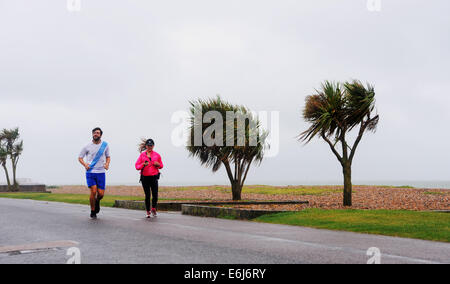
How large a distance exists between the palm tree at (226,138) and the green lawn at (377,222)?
9.50m

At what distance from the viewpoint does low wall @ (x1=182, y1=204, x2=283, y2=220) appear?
1419 cm

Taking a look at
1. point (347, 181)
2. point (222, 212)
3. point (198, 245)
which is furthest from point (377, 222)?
point (347, 181)

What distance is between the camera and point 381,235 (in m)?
9.71

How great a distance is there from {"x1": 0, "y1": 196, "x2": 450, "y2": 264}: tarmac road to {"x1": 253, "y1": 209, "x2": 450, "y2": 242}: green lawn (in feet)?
2.65

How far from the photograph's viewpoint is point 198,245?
24.8ft

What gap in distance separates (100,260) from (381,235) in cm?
576

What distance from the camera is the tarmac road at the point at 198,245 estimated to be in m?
6.37

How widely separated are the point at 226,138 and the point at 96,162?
38.4 feet

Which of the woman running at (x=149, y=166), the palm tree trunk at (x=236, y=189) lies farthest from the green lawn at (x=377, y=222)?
the palm tree trunk at (x=236, y=189)

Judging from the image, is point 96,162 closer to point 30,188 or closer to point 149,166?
point 149,166

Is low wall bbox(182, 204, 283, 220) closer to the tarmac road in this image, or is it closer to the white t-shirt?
the tarmac road

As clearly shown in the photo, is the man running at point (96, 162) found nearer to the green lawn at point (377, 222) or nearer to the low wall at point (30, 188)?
the green lawn at point (377, 222)
